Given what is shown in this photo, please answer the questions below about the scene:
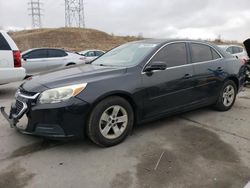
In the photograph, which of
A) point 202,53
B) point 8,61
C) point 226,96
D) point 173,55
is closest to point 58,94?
point 173,55

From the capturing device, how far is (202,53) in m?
5.38

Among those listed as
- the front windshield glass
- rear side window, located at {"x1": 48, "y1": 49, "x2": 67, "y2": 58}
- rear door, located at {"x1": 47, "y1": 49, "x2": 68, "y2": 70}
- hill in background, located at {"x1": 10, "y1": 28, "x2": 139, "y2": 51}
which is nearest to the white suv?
the front windshield glass

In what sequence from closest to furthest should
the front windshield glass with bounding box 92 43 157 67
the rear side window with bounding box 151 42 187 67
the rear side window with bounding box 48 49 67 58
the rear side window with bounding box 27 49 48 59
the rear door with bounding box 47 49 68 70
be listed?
the front windshield glass with bounding box 92 43 157 67, the rear side window with bounding box 151 42 187 67, the rear side window with bounding box 27 49 48 59, the rear door with bounding box 47 49 68 70, the rear side window with bounding box 48 49 67 58

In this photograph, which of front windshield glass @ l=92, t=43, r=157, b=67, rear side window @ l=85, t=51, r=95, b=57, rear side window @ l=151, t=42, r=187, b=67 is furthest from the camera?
rear side window @ l=85, t=51, r=95, b=57

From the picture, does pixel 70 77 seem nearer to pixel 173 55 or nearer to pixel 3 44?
pixel 173 55

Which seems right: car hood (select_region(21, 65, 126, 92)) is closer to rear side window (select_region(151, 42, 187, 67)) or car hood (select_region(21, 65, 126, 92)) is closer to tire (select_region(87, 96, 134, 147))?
tire (select_region(87, 96, 134, 147))

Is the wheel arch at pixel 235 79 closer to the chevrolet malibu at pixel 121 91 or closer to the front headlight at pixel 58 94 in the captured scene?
the chevrolet malibu at pixel 121 91

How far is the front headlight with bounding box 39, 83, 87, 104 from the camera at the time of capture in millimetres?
3631

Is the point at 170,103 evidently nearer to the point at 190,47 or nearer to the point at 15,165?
the point at 190,47

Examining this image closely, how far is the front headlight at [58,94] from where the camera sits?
3631 mm

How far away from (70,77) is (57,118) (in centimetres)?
65

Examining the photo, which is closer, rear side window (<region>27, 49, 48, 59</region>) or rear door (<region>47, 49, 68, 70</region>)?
rear side window (<region>27, 49, 48, 59</region>)

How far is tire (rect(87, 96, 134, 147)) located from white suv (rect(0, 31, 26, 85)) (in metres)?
4.40

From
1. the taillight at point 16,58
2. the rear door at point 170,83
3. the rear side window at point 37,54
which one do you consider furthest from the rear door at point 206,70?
the rear side window at point 37,54
